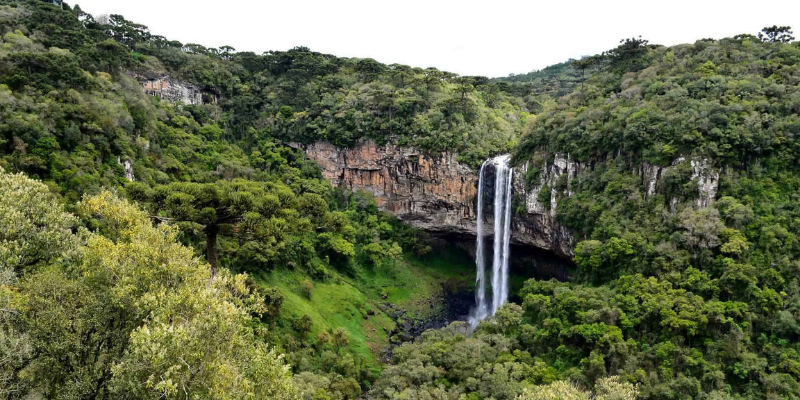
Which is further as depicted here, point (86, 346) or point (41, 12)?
point (41, 12)

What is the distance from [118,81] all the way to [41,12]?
7.66 m

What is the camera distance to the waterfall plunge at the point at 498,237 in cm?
3931

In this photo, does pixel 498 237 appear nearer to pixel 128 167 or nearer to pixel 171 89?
pixel 128 167

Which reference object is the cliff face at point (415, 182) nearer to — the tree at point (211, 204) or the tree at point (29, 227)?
the tree at point (211, 204)

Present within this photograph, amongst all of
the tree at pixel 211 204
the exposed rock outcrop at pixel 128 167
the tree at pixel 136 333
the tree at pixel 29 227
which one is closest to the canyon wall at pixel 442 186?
the exposed rock outcrop at pixel 128 167

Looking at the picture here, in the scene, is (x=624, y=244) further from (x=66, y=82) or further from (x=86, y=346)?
(x=66, y=82)

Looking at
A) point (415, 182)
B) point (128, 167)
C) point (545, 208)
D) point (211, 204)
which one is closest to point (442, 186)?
point (415, 182)

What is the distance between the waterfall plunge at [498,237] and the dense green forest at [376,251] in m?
2.10

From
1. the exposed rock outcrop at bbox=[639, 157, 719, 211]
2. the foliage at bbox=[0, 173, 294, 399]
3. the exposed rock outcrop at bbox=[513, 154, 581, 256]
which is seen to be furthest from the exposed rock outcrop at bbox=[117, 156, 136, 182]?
the exposed rock outcrop at bbox=[639, 157, 719, 211]

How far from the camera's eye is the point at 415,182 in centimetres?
4550

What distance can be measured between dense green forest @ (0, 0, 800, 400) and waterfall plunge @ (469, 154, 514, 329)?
2.10m

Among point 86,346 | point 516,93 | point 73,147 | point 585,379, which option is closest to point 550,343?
point 585,379

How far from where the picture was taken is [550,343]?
957 inches

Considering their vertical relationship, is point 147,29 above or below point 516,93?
above
